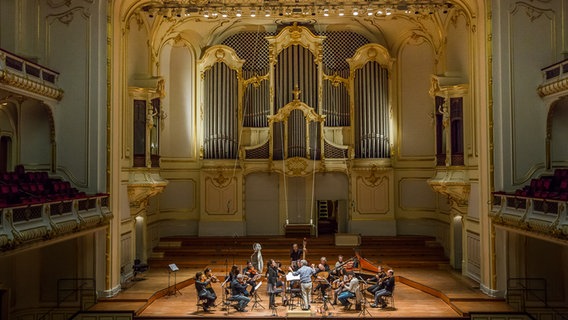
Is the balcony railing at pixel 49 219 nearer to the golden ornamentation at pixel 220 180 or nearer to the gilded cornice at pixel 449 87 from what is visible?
the golden ornamentation at pixel 220 180

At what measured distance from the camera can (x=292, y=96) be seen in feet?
61.7

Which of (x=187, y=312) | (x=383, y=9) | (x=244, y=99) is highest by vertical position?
(x=383, y=9)

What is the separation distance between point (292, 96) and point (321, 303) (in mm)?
8057

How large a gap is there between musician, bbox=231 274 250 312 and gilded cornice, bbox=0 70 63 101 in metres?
5.70

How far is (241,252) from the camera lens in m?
17.3

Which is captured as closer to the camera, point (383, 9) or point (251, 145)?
point (383, 9)

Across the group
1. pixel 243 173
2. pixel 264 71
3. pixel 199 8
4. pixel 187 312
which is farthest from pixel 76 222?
pixel 264 71

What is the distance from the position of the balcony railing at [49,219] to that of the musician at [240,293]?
3.27m

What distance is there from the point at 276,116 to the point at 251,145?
1334mm

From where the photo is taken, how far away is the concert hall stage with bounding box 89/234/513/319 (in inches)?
466

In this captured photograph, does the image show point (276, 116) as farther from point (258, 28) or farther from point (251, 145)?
point (258, 28)

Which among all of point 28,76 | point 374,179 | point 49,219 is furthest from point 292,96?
point 49,219

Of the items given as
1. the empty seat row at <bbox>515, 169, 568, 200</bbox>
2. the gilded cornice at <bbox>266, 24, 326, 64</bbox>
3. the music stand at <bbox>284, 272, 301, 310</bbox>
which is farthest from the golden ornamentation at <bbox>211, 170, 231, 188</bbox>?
the empty seat row at <bbox>515, 169, 568, 200</bbox>

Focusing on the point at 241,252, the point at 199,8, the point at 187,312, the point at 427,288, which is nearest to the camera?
the point at 187,312
